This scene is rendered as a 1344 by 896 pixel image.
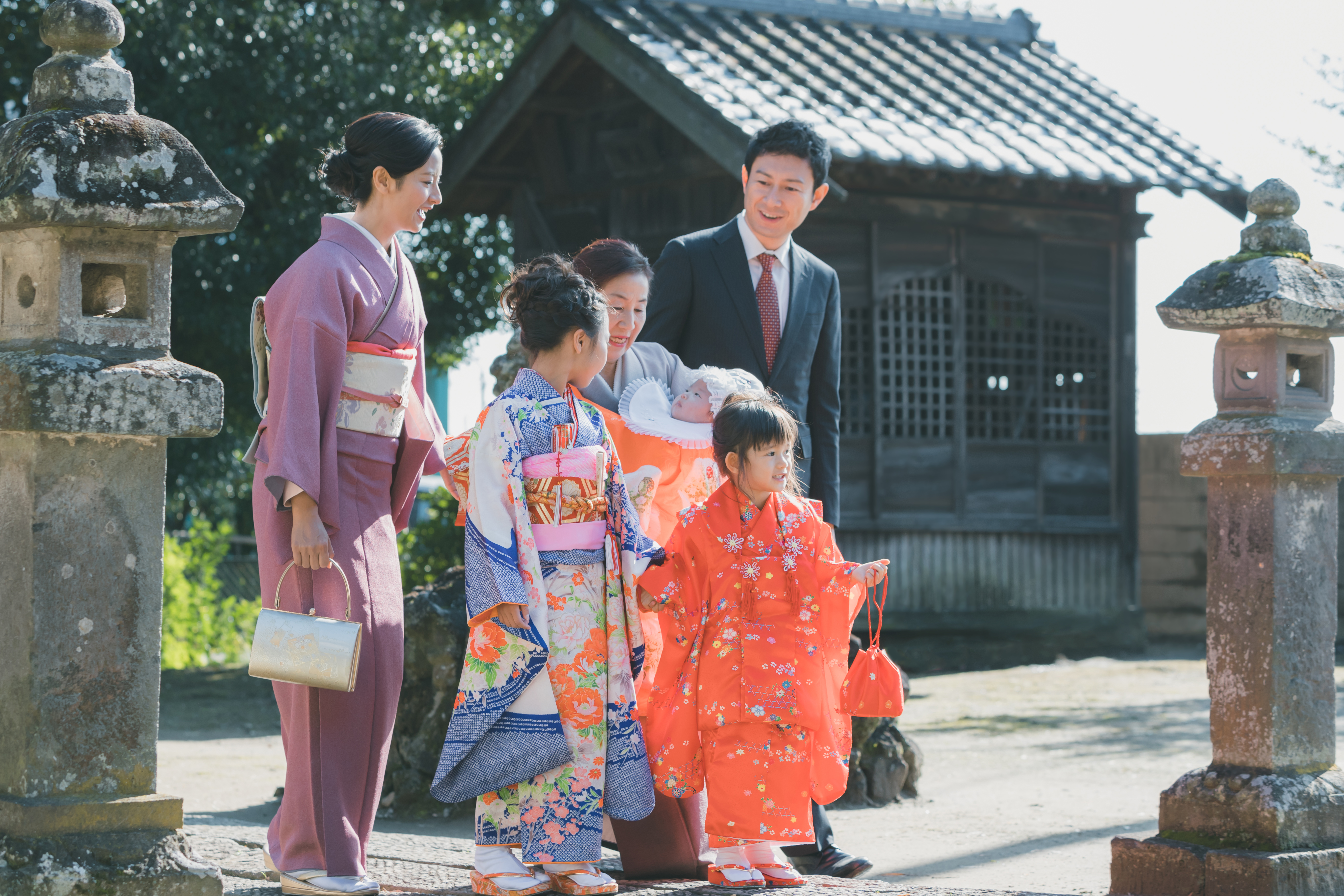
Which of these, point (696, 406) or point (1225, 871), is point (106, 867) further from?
point (1225, 871)

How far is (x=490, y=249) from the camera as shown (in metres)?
13.0

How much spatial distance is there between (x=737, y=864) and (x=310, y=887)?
1.10m

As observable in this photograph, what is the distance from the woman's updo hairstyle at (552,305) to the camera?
3746 mm

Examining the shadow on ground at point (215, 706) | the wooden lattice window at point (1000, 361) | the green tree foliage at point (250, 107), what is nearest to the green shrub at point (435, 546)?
the shadow on ground at point (215, 706)

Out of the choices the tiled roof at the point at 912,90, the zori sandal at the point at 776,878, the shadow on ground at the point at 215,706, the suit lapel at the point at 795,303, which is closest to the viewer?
the zori sandal at the point at 776,878

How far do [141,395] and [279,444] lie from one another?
1.46 ft

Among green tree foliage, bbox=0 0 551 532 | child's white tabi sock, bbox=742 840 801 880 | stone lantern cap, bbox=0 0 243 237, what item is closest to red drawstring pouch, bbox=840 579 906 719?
child's white tabi sock, bbox=742 840 801 880

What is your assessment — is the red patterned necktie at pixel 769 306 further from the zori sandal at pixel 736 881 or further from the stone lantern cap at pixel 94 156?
the stone lantern cap at pixel 94 156

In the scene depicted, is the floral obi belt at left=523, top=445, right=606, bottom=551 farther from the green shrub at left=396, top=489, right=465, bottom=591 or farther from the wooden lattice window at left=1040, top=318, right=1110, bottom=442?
the wooden lattice window at left=1040, top=318, right=1110, bottom=442

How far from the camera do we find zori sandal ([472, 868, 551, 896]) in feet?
11.6

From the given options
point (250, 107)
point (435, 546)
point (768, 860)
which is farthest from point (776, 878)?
point (250, 107)

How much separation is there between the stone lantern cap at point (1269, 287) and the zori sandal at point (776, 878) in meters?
2.07

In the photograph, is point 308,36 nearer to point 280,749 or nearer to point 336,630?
point 280,749

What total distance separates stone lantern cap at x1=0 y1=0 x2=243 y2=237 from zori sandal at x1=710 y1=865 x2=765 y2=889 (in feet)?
6.75
